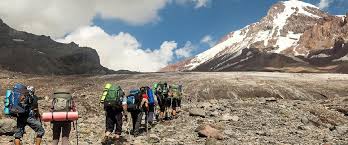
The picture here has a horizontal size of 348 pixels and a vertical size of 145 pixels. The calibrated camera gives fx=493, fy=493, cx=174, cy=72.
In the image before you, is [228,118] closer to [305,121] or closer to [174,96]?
[174,96]

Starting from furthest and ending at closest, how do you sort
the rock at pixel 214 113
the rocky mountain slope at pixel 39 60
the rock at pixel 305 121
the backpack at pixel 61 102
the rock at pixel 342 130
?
1. the rocky mountain slope at pixel 39 60
2. the rock at pixel 214 113
3. the rock at pixel 305 121
4. the rock at pixel 342 130
5. the backpack at pixel 61 102

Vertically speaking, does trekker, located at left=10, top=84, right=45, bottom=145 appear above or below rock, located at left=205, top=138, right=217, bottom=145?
above

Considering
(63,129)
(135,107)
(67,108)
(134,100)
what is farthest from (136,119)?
(67,108)

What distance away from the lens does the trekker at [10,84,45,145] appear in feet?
53.0

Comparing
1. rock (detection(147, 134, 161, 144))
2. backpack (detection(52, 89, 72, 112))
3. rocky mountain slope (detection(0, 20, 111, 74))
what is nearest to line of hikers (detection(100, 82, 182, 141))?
rock (detection(147, 134, 161, 144))

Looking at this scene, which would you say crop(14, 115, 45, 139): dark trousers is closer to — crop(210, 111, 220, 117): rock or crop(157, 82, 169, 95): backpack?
crop(157, 82, 169, 95): backpack

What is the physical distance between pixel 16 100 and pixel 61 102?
1453 millimetres

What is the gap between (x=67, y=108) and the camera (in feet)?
53.4

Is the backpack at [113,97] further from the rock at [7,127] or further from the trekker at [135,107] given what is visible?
the rock at [7,127]

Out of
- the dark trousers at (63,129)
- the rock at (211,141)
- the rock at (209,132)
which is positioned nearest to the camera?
the dark trousers at (63,129)

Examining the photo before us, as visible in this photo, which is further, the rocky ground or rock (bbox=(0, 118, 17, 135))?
rock (bbox=(0, 118, 17, 135))

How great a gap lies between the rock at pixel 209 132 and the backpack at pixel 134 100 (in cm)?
311

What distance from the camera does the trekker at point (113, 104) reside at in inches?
762

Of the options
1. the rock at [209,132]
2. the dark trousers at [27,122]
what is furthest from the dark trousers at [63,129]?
the rock at [209,132]
